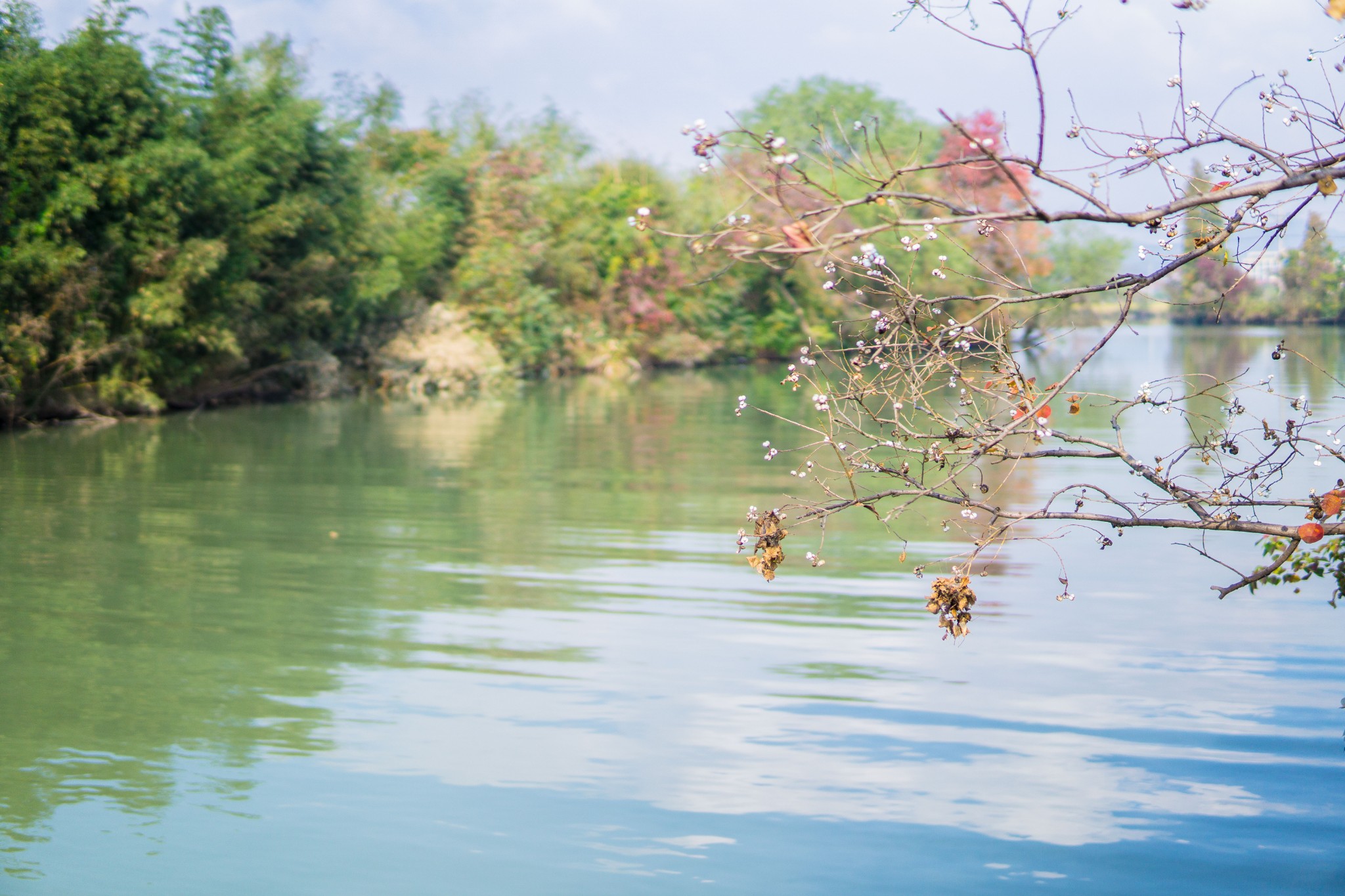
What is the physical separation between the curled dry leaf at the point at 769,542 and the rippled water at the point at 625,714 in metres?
1.28

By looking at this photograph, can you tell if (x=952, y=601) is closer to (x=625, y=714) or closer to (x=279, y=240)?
Answer: (x=625, y=714)

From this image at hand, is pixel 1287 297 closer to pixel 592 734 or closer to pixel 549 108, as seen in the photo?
pixel 592 734

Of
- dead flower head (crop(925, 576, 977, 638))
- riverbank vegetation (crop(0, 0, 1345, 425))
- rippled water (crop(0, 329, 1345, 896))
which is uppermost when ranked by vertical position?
riverbank vegetation (crop(0, 0, 1345, 425))

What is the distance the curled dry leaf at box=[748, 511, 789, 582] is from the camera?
3385mm

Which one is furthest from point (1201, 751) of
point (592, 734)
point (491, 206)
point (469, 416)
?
point (491, 206)

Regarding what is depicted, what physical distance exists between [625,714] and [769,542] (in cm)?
255

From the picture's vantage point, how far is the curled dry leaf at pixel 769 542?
3385 millimetres

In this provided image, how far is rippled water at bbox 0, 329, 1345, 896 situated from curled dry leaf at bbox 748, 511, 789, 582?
1284 millimetres

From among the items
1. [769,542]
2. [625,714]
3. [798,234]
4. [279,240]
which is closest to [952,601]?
[769,542]

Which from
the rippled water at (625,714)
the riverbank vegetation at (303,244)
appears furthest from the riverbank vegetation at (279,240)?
the rippled water at (625,714)

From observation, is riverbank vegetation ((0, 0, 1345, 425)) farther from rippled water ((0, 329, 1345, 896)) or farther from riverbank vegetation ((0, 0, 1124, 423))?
rippled water ((0, 329, 1345, 896))

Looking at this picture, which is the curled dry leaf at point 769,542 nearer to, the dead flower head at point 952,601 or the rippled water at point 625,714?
the dead flower head at point 952,601

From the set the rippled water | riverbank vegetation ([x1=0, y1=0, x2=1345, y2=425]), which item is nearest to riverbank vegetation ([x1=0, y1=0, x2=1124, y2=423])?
riverbank vegetation ([x1=0, y1=0, x2=1345, y2=425])

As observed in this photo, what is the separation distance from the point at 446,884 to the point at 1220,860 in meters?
2.51
